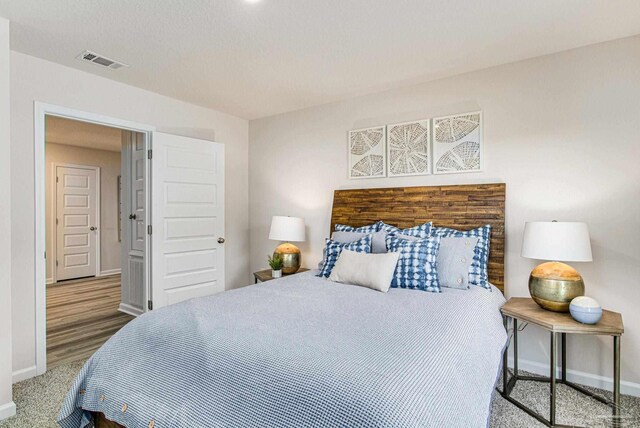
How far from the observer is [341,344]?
138 cm

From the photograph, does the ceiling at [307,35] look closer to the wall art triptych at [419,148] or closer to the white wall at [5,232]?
the white wall at [5,232]

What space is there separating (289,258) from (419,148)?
1.72 metres

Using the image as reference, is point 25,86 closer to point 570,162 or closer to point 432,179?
point 432,179

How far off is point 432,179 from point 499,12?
1.38m

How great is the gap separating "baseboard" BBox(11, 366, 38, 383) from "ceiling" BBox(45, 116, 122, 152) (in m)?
3.01

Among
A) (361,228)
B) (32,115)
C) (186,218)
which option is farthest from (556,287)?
(32,115)

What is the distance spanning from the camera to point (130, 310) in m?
4.25

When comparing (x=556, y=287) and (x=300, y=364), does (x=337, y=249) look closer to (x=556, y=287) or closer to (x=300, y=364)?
(x=556, y=287)

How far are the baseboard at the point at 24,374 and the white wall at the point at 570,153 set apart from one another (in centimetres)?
334

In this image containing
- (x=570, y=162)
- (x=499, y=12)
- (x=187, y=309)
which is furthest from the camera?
(x=570, y=162)

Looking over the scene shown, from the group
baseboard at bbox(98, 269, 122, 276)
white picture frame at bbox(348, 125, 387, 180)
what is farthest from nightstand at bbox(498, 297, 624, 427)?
baseboard at bbox(98, 269, 122, 276)

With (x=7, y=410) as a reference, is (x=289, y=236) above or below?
above

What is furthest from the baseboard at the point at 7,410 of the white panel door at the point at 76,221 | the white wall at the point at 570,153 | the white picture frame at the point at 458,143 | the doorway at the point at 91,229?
the white panel door at the point at 76,221

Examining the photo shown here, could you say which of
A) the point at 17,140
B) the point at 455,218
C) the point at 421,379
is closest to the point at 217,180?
the point at 17,140
